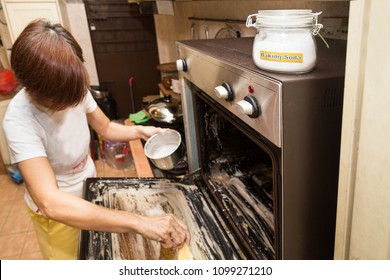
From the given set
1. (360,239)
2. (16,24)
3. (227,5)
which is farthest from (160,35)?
(360,239)

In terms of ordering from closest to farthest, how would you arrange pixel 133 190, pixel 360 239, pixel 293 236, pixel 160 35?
pixel 360 239, pixel 293 236, pixel 133 190, pixel 160 35

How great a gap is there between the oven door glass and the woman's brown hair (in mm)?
387

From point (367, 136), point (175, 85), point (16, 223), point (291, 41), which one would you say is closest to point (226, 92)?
point (291, 41)

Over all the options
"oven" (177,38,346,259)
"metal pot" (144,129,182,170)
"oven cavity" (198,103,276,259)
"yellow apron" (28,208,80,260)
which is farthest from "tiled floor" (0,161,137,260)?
"oven" (177,38,346,259)

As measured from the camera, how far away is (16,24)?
7.81ft

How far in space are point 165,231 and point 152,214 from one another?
0.23 metres

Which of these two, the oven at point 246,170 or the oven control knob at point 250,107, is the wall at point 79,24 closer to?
the oven at point 246,170

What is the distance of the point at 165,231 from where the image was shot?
0.79m

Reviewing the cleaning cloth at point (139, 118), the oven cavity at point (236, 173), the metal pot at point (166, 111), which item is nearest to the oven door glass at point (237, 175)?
the oven cavity at point (236, 173)

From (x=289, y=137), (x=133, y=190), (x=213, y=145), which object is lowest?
(x=133, y=190)

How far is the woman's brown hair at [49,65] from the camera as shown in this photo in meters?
0.80

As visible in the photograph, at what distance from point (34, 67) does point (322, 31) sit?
0.87 m

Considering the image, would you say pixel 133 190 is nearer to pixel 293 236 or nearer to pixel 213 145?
pixel 213 145

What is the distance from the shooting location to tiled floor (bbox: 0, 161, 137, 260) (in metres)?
2.05
